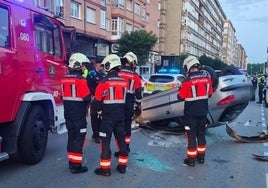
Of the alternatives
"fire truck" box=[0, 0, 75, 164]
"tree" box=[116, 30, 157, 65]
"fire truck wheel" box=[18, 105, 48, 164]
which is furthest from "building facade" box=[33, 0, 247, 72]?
"fire truck wheel" box=[18, 105, 48, 164]

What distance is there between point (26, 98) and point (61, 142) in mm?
2670

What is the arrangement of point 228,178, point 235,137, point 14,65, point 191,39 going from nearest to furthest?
point 14,65 → point 228,178 → point 235,137 → point 191,39

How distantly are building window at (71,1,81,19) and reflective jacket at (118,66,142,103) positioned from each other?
24.0 m

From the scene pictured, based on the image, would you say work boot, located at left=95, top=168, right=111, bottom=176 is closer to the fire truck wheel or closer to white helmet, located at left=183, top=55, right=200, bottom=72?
the fire truck wheel

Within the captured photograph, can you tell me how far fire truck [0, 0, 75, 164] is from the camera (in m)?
5.27

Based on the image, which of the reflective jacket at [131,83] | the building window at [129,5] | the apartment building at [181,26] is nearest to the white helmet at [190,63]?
the reflective jacket at [131,83]

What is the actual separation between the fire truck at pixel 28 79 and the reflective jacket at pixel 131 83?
47.3 inches

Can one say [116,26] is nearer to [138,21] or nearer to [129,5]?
[129,5]

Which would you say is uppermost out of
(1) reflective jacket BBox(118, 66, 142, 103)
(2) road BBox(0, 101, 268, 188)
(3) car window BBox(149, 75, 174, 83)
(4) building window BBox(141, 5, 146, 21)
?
(4) building window BBox(141, 5, 146, 21)

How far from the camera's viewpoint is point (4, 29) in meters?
5.30

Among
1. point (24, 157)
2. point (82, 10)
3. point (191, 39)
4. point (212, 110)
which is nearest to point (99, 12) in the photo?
point (82, 10)

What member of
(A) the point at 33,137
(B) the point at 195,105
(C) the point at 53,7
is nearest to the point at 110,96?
(A) the point at 33,137

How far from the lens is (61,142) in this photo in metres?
8.14

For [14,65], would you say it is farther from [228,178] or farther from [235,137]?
[235,137]
